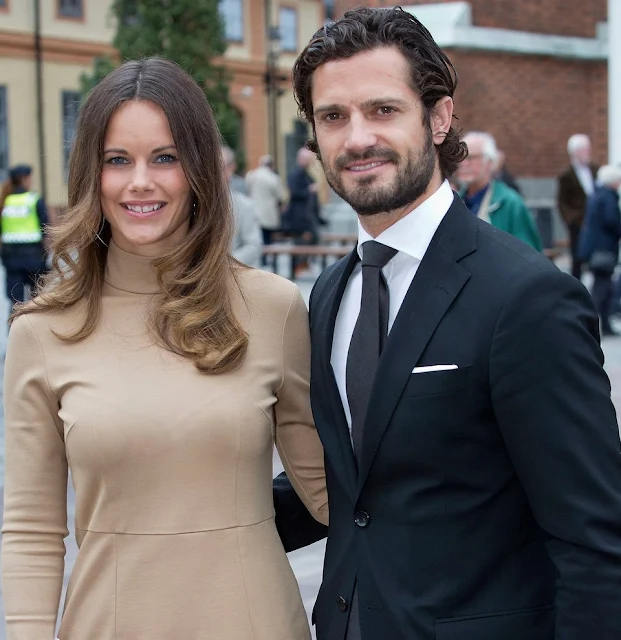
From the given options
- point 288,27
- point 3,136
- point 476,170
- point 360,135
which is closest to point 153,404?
point 360,135

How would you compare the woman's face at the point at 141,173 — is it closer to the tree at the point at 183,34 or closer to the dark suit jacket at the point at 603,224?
the dark suit jacket at the point at 603,224

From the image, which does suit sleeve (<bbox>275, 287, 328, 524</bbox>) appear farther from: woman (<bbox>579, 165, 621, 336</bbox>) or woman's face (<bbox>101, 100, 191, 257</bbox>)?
woman (<bbox>579, 165, 621, 336</bbox>)

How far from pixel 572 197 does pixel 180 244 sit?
12.6 m

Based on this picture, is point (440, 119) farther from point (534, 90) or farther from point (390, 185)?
point (534, 90)

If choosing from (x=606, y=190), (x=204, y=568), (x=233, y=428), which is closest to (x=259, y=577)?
(x=204, y=568)

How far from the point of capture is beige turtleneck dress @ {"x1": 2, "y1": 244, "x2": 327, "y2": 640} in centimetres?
248

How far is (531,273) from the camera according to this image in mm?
2090

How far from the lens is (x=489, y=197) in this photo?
24.3 ft

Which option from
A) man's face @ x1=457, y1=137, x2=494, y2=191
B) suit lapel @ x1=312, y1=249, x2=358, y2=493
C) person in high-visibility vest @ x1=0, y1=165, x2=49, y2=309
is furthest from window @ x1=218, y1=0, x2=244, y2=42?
suit lapel @ x1=312, y1=249, x2=358, y2=493

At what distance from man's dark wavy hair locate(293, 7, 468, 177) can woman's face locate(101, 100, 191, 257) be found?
14.8 inches

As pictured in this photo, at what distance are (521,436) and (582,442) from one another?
103mm

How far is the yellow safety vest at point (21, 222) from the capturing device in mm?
11875

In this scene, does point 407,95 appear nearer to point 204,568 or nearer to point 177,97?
point 177,97

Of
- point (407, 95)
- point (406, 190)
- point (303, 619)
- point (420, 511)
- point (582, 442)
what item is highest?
point (407, 95)
